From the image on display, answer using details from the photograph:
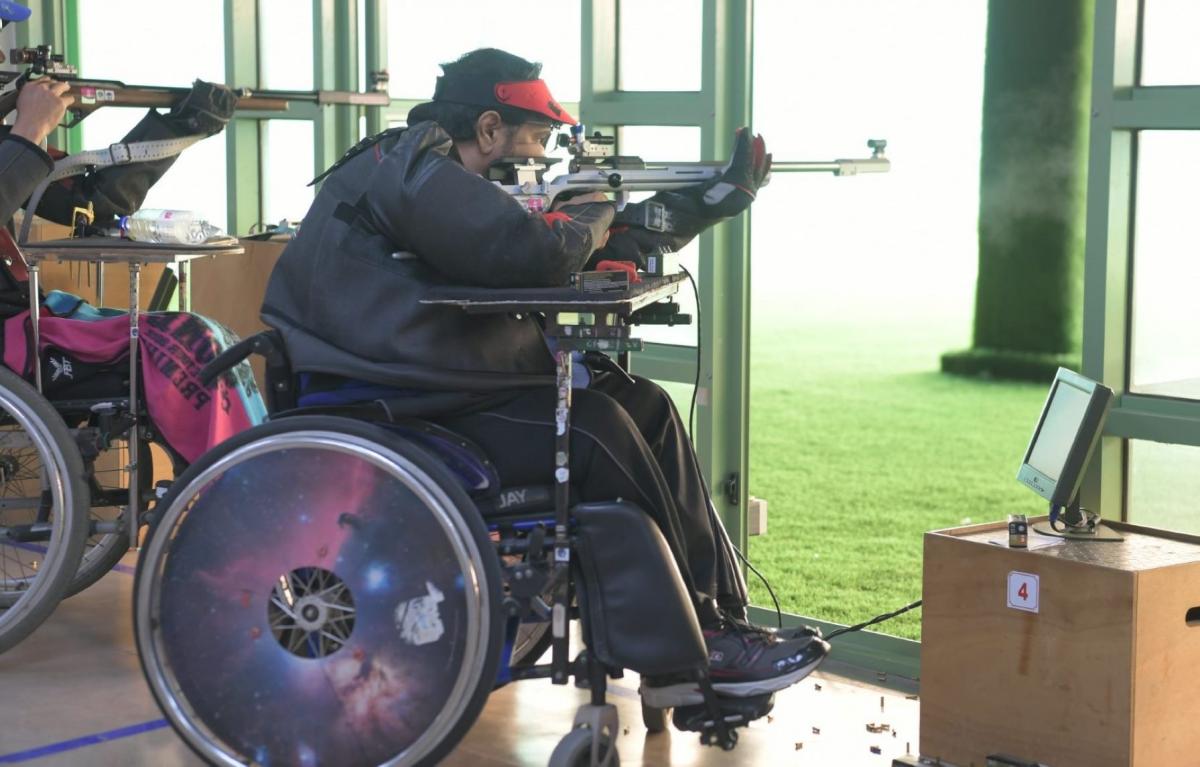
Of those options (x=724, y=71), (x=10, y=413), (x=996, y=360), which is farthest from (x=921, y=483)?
(x=10, y=413)

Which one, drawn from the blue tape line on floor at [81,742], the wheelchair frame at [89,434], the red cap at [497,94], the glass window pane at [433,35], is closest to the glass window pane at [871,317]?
the glass window pane at [433,35]

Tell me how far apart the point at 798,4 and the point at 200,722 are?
23.3ft

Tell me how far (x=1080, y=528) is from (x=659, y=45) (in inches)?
62.6

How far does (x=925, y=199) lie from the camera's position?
10148mm

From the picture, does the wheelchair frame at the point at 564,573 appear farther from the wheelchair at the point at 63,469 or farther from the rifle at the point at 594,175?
the wheelchair at the point at 63,469

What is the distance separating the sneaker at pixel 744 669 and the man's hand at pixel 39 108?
1.90 metres

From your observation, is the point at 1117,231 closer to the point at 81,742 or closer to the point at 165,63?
the point at 81,742

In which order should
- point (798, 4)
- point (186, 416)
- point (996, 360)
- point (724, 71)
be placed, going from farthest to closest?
point (996, 360), point (798, 4), point (724, 71), point (186, 416)

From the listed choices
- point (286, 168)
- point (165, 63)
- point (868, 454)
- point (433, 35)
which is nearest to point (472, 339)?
point (433, 35)

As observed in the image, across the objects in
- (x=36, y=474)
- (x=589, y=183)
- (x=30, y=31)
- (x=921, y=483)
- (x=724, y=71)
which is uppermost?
(x=30, y=31)

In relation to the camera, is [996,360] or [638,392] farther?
[996,360]

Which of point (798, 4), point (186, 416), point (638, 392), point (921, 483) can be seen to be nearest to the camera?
point (638, 392)

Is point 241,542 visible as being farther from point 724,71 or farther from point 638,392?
point 724,71

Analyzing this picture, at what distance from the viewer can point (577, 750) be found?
2246mm
